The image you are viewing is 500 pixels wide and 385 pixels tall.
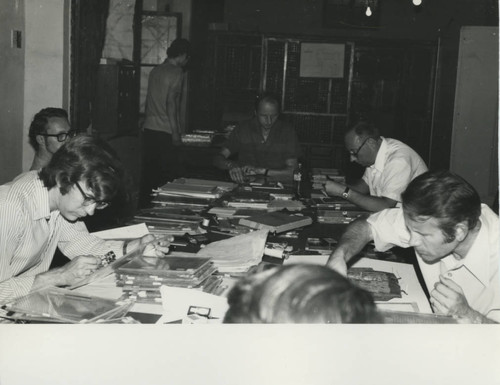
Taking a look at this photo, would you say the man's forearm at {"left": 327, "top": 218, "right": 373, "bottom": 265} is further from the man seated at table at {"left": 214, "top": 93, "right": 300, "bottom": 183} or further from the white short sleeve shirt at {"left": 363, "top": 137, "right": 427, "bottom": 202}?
the man seated at table at {"left": 214, "top": 93, "right": 300, "bottom": 183}

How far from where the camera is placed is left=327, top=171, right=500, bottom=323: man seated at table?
1859 mm

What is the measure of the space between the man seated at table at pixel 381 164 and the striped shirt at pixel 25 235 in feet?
5.53

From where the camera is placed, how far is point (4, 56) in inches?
152

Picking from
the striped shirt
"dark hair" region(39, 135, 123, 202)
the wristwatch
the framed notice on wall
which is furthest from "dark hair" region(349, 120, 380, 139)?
the framed notice on wall

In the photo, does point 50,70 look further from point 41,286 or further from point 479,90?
point 479,90

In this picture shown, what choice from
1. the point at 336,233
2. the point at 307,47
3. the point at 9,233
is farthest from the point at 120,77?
the point at 9,233

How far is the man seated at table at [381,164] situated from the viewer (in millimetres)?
3848

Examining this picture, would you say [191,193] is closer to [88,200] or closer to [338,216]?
[338,216]

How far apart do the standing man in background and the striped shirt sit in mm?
3148

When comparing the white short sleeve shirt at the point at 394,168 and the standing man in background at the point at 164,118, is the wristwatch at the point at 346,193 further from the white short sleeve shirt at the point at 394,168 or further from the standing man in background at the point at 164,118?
the standing man in background at the point at 164,118

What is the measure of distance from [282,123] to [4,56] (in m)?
2.25

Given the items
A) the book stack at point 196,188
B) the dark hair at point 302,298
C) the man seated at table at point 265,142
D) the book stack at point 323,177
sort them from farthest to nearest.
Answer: the man seated at table at point 265,142 → the book stack at point 323,177 → the book stack at point 196,188 → the dark hair at point 302,298

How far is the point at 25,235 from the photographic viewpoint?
2.33m

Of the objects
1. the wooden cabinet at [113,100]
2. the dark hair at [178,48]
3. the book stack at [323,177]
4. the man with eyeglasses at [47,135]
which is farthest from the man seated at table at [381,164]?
the wooden cabinet at [113,100]
